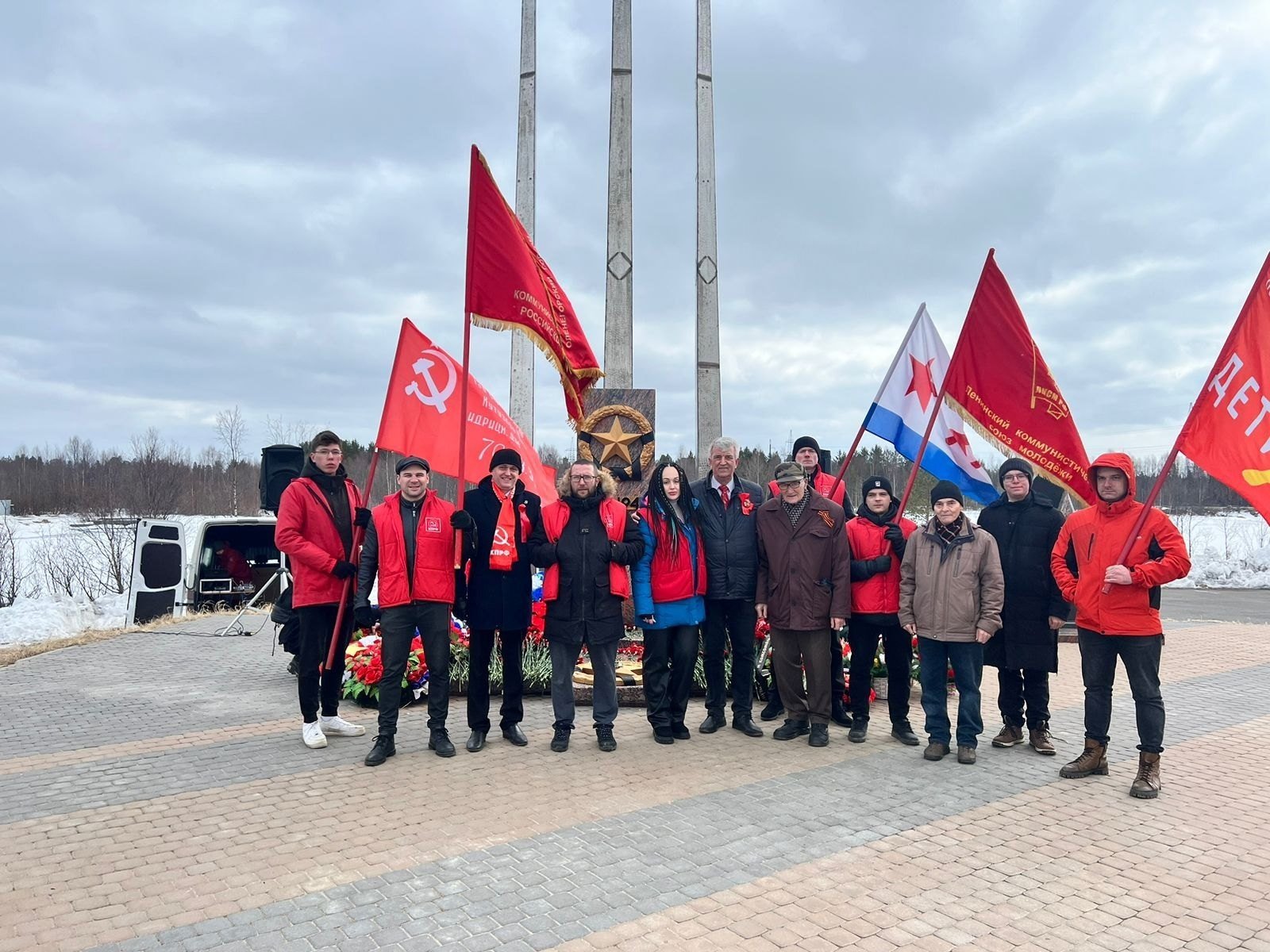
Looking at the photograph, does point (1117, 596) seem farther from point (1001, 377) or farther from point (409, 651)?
point (409, 651)

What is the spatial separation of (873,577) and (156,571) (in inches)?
493

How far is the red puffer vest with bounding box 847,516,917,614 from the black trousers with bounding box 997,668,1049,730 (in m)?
0.96

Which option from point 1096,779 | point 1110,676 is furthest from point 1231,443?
point 1096,779

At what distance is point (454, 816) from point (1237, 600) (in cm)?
2270

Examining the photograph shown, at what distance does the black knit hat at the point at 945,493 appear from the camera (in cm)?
567

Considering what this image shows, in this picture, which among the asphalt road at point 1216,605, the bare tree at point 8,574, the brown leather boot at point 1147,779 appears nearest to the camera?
the brown leather boot at point 1147,779

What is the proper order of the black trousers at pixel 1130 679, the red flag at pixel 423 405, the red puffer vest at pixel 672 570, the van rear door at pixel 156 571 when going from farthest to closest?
the van rear door at pixel 156 571 → the red flag at pixel 423 405 → the red puffer vest at pixel 672 570 → the black trousers at pixel 1130 679

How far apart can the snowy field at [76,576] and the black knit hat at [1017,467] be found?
25.6ft

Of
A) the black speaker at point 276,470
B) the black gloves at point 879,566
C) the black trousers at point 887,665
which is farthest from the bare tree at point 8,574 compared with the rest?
the black gloves at point 879,566

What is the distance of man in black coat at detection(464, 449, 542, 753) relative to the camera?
18.4 feet

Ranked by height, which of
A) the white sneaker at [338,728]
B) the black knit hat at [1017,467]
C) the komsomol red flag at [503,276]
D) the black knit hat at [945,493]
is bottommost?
the white sneaker at [338,728]

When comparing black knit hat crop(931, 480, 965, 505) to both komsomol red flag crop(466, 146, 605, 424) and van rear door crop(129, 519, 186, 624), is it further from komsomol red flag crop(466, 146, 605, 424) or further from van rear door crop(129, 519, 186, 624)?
van rear door crop(129, 519, 186, 624)

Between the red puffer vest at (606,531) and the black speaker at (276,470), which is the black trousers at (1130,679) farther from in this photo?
the black speaker at (276,470)

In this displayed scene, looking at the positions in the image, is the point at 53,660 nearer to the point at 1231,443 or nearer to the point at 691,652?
the point at 691,652
